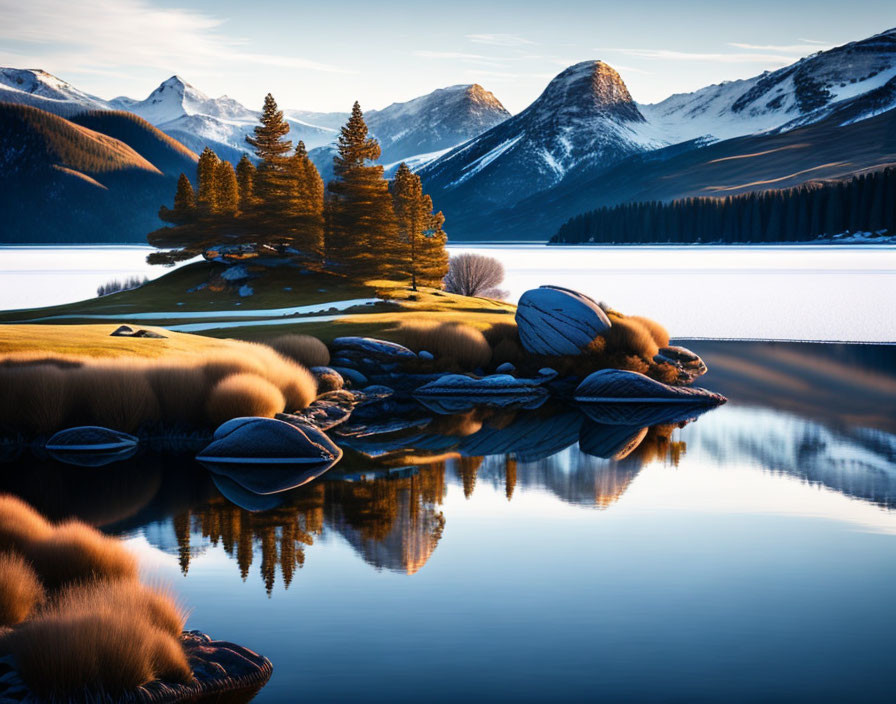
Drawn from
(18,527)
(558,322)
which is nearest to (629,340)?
(558,322)

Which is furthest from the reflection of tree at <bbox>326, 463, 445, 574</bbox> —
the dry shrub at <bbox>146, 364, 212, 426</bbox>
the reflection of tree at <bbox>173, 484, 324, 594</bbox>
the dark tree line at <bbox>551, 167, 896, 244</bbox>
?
the dark tree line at <bbox>551, 167, 896, 244</bbox>

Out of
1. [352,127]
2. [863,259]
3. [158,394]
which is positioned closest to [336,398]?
[158,394]

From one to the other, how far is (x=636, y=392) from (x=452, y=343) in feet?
24.0

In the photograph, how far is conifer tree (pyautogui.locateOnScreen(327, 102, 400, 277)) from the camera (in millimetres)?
50094

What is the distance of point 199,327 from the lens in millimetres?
36312

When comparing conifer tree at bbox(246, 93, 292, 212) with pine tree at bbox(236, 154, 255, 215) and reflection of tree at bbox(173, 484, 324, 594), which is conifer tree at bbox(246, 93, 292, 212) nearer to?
pine tree at bbox(236, 154, 255, 215)

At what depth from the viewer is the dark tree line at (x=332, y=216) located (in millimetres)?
A: 49969

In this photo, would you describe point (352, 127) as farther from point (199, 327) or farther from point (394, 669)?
point (394, 669)

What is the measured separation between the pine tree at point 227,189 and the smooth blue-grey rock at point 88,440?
38117 millimetres

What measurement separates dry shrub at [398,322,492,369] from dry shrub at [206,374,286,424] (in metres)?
11.3

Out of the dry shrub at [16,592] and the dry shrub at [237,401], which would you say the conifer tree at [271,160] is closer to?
the dry shrub at [237,401]

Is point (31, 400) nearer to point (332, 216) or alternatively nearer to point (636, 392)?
point (636, 392)

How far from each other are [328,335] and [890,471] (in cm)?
1991

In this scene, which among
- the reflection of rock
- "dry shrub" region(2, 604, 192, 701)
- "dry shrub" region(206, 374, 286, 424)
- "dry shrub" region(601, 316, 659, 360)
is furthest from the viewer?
"dry shrub" region(601, 316, 659, 360)
